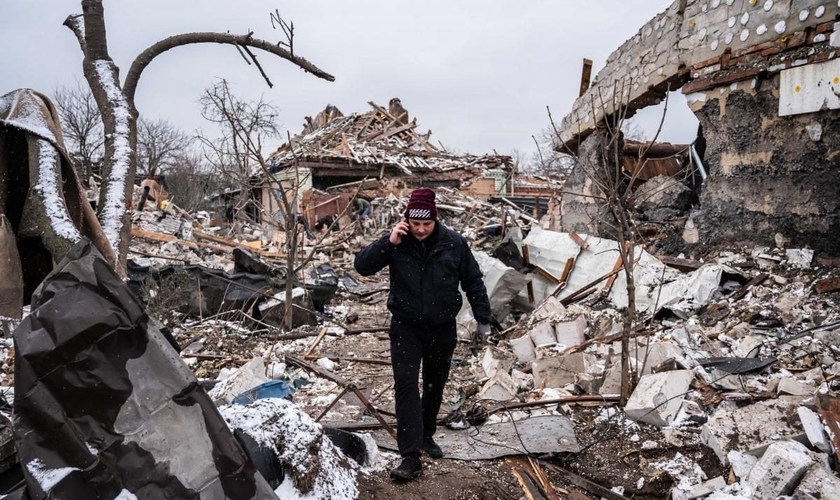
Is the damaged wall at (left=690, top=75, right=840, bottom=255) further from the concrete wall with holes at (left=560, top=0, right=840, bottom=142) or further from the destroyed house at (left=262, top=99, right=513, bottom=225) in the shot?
the destroyed house at (left=262, top=99, right=513, bottom=225)

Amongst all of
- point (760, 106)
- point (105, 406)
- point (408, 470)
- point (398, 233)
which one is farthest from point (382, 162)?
point (105, 406)

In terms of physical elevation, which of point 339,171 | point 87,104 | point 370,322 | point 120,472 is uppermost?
point 87,104

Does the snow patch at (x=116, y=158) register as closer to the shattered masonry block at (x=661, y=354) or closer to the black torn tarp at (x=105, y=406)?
the black torn tarp at (x=105, y=406)

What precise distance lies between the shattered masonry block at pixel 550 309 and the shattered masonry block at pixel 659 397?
243 cm

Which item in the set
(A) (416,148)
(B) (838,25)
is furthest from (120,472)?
(A) (416,148)

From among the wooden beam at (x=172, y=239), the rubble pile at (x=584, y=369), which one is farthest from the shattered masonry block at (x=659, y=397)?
the wooden beam at (x=172, y=239)

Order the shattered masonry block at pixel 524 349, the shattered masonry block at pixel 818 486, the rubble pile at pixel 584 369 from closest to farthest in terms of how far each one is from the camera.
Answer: the shattered masonry block at pixel 818 486
the rubble pile at pixel 584 369
the shattered masonry block at pixel 524 349

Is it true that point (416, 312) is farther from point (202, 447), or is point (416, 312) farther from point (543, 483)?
point (202, 447)

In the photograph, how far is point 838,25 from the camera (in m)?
4.73

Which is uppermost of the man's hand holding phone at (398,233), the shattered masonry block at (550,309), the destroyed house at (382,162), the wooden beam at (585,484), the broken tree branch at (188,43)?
the destroyed house at (382,162)

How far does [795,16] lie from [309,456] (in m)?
5.93

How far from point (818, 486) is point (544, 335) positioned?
333 cm

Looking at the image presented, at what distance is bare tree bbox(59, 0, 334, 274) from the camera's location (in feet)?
9.18

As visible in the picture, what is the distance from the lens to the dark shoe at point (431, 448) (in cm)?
345
